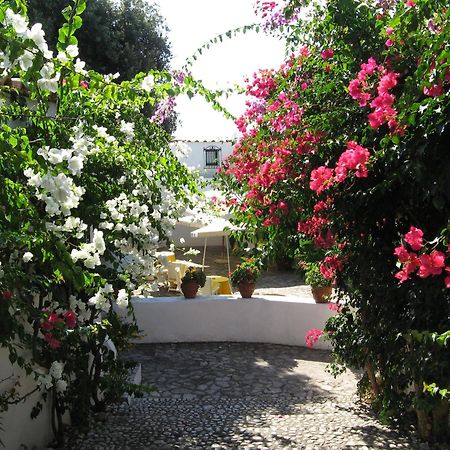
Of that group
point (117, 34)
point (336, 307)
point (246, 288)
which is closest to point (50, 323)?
point (336, 307)

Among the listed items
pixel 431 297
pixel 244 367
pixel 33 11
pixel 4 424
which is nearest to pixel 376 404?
pixel 431 297

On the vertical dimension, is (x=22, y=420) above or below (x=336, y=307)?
below

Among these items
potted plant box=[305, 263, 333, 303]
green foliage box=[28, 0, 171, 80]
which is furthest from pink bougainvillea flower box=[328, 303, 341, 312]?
green foliage box=[28, 0, 171, 80]

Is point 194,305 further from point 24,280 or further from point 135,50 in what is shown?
point 135,50

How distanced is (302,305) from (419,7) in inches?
193

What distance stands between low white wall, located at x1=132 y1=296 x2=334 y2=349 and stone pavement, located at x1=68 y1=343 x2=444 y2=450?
0.48 feet

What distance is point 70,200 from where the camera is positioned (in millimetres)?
2043

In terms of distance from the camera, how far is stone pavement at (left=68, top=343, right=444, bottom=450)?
3.85 metres

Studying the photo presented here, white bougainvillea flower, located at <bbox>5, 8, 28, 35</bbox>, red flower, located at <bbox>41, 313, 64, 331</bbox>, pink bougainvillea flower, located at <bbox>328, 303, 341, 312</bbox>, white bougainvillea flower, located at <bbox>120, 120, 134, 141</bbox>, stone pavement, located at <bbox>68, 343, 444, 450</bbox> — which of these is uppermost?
white bougainvillea flower, located at <bbox>120, 120, 134, 141</bbox>

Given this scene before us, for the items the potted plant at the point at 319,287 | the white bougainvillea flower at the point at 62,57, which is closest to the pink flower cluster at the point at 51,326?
the white bougainvillea flower at the point at 62,57

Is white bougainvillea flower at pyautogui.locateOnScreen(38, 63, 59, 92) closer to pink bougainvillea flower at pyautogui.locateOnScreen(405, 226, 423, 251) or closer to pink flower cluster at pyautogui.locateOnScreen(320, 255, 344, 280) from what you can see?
pink bougainvillea flower at pyautogui.locateOnScreen(405, 226, 423, 251)

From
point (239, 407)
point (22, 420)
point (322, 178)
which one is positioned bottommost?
point (239, 407)

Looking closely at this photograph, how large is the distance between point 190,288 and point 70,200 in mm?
5537

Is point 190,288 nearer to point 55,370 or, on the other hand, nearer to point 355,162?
point 55,370
